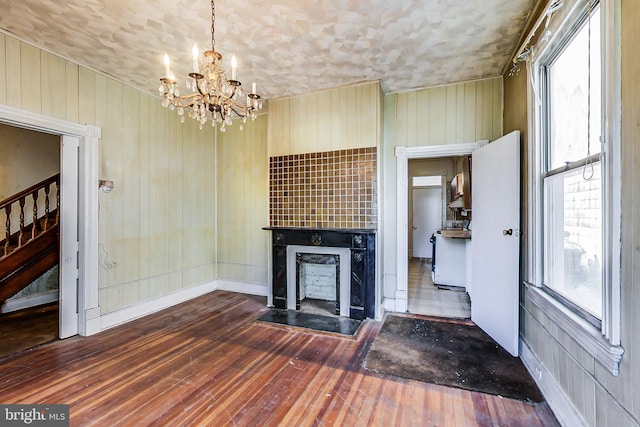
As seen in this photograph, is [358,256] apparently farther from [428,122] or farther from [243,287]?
[243,287]

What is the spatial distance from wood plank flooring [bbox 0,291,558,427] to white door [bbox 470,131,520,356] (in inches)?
36.9

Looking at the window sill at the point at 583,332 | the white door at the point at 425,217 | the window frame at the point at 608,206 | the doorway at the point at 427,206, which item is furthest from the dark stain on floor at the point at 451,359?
the white door at the point at 425,217

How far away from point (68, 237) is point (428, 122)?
427 cm

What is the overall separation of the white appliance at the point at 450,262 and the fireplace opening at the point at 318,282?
6.86 ft

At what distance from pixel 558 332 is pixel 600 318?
46cm

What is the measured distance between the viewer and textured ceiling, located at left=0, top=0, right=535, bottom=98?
6.94ft

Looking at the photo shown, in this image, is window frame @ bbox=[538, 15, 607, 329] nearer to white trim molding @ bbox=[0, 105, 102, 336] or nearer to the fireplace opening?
the fireplace opening

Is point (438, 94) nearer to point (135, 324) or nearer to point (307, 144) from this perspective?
point (307, 144)

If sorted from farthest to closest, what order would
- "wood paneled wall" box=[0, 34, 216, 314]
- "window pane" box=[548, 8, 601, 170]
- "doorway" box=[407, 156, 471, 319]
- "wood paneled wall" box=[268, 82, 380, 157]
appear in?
"doorway" box=[407, 156, 471, 319] < "wood paneled wall" box=[268, 82, 380, 157] < "wood paneled wall" box=[0, 34, 216, 314] < "window pane" box=[548, 8, 601, 170]

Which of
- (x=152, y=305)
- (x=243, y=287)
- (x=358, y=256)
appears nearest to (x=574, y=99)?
(x=358, y=256)

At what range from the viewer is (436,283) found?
4797mm

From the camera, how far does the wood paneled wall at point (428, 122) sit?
331 centimetres

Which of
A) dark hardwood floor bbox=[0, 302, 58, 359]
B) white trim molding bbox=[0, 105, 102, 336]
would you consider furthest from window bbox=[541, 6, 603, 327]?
dark hardwood floor bbox=[0, 302, 58, 359]

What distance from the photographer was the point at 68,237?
286 centimetres
